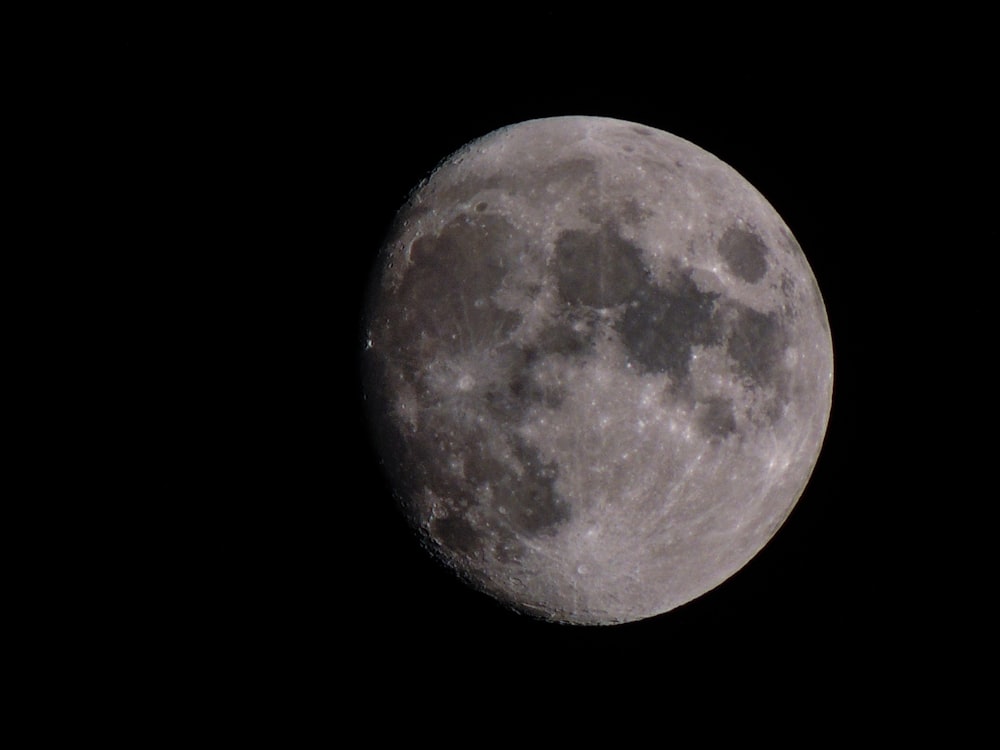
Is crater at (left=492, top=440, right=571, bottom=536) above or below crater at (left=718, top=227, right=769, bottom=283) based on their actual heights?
below

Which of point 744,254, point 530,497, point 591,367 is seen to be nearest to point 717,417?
point 591,367

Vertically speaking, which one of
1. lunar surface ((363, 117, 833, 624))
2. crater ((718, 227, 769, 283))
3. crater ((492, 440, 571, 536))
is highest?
crater ((718, 227, 769, 283))

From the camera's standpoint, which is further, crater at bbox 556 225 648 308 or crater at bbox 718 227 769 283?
crater at bbox 718 227 769 283

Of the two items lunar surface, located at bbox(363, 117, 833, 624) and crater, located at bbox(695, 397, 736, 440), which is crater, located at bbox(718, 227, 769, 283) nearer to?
lunar surface, located at bbox(363, 117, 833, 624)

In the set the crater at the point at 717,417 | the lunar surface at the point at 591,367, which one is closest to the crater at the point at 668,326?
the lunar surface at the point at 591,367

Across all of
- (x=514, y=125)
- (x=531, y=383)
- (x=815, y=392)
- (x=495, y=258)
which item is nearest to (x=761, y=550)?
(x=815, y=392)

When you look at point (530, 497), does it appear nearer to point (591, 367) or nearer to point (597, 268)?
point (591, 367)

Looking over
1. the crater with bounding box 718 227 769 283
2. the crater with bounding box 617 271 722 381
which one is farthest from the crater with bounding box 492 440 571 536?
the crater with bounding box 718 227 769 283
